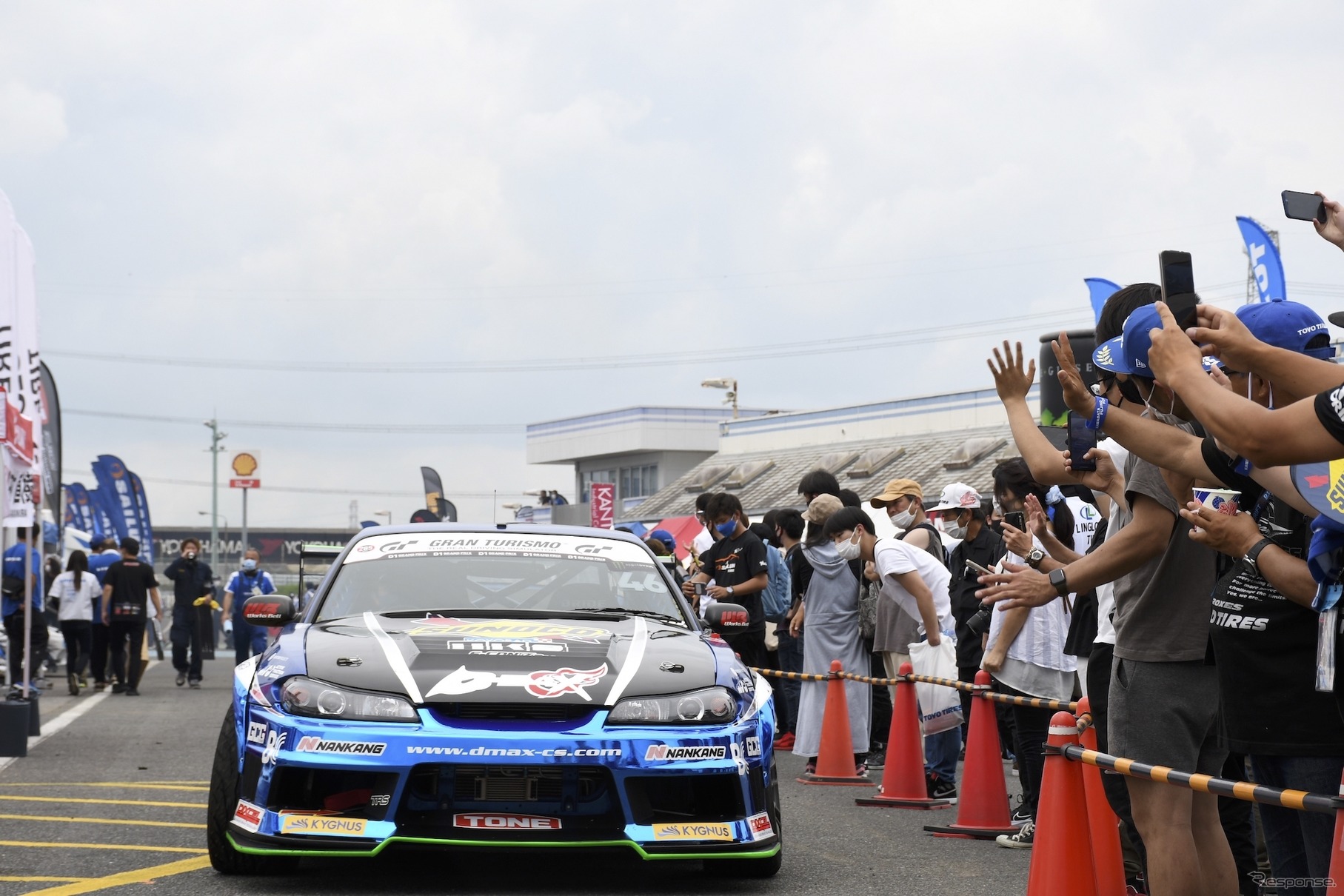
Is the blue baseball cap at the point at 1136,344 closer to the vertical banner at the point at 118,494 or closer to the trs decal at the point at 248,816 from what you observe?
the trs decal at the point at 248,816

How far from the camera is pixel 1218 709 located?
4727 mm

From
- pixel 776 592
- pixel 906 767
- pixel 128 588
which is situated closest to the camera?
pixel 906 767

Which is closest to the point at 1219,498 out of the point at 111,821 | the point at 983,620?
Answer: the point at 983,620

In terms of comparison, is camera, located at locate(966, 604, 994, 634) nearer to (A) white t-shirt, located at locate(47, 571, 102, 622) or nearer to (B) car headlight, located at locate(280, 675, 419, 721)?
(B) car headlight, located at locate(280, 675, 419, 721)

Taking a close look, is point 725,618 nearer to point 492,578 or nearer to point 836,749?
point 492,578

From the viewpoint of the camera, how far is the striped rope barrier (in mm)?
3507

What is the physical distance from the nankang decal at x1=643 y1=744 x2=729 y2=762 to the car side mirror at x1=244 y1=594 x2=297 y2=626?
205 centimetres

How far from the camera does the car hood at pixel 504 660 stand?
5922 millimetres

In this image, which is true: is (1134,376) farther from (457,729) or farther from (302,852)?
(302,852)

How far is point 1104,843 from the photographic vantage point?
18.8ft

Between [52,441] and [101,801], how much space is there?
630 inches

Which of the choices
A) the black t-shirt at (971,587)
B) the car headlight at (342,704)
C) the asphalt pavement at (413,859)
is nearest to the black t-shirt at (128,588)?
the asphalt pavement at (413,859)

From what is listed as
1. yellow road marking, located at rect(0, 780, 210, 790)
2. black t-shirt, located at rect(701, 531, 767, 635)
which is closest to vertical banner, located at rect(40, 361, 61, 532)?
black t-shirt, located at rect(701, 531, 767, 635)

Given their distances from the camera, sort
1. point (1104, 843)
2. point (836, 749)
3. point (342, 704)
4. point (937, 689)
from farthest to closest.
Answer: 1. point (836, 749)
2. point (937, 689)
3. point (342, 704)
4. point (1104, 843)
